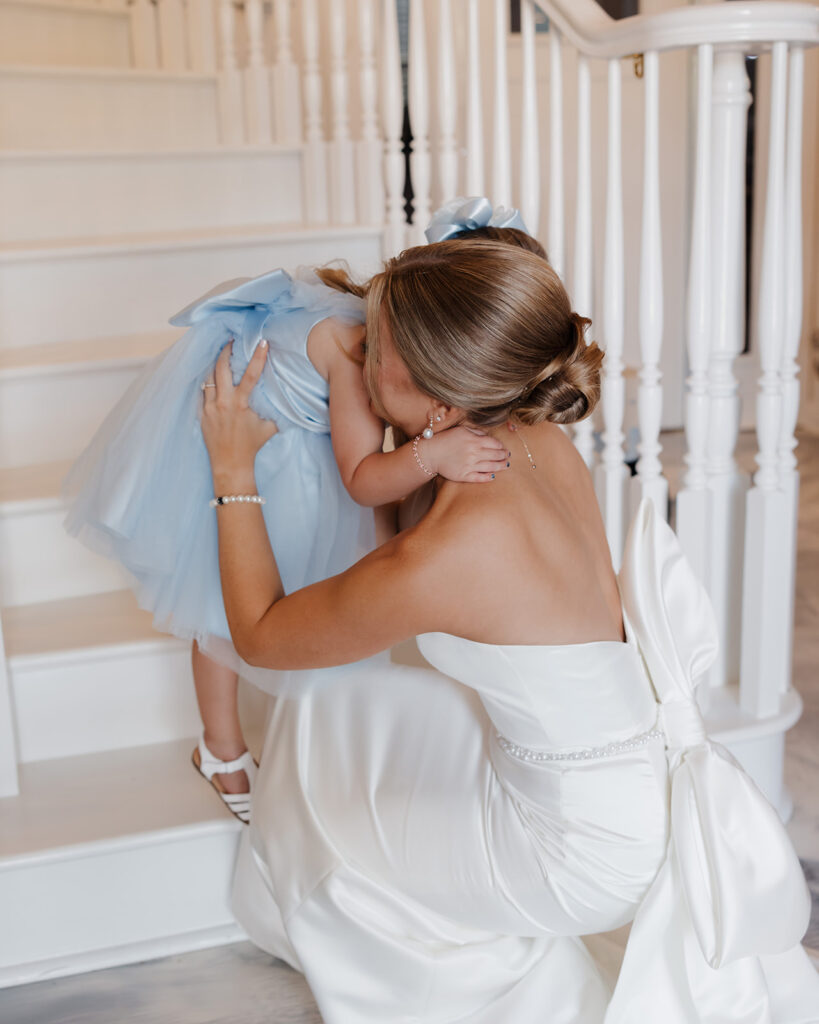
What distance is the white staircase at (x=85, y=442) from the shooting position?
162 cm

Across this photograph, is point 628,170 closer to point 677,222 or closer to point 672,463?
point 677,222

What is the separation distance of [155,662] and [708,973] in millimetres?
1015

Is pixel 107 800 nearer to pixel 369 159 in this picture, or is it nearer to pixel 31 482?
pixel 31 482

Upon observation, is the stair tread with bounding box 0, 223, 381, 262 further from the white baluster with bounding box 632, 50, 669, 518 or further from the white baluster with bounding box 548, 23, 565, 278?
the white baluster with bounding box 632, 50, 669, 518

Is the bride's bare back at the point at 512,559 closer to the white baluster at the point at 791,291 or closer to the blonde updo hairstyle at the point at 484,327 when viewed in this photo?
the blonde updo hairstyle at the point at 484,327

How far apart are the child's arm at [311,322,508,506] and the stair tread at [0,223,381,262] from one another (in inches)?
44.1

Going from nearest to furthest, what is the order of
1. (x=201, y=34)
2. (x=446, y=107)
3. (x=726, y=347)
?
(x=726, y=347) < (x=446, y=107) < (x=201, y=34)

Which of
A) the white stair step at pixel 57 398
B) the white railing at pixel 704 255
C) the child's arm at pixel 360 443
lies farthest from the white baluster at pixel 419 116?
the child's arm at pixel 360 443

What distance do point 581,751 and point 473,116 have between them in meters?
1.38

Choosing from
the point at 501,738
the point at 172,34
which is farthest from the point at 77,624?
the point at 172,34

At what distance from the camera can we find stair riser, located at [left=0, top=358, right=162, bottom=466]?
2.13 metres

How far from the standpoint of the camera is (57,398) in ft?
7.07

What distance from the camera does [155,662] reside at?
6.08ft

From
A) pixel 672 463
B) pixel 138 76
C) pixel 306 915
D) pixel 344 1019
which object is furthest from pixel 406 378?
pixel 672 463
